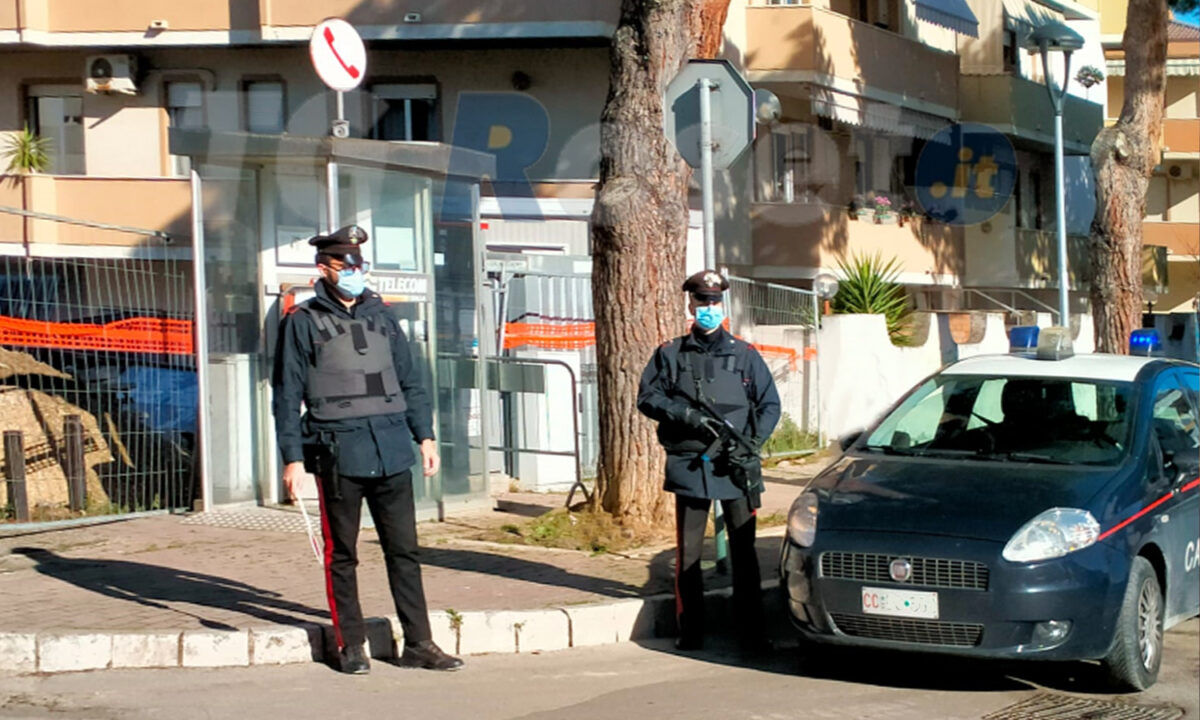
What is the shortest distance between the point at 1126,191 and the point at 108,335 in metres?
16.6

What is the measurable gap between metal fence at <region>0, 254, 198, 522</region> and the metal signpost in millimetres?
1925

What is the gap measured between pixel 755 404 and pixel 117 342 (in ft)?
19.5

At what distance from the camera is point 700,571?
25.9 feet

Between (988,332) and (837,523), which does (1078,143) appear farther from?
(837,523)

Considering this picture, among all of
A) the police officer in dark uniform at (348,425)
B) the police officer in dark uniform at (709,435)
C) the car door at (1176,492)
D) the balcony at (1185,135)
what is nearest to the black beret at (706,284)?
the police officer in dark uniform at (709,435)

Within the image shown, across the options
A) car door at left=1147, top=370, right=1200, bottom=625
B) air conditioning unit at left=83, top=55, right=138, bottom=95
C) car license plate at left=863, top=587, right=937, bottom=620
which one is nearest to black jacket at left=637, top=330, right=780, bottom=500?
car license plate at left=863, top=587, right=937, bottom=620

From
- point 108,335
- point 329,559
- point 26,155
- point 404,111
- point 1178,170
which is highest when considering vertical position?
point 1178,170

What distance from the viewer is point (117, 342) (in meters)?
11.9

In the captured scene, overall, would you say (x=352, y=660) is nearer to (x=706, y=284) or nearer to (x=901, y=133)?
(x=706, y=284)

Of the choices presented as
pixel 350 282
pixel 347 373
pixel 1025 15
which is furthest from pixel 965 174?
pixel 347 373

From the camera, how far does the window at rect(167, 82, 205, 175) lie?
76.3 ft

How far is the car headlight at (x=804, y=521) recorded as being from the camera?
7277 mm

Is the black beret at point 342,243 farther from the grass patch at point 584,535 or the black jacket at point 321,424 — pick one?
the grass patch at point 584,535

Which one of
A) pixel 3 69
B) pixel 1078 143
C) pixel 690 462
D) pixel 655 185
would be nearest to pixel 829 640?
pixel 690 462
